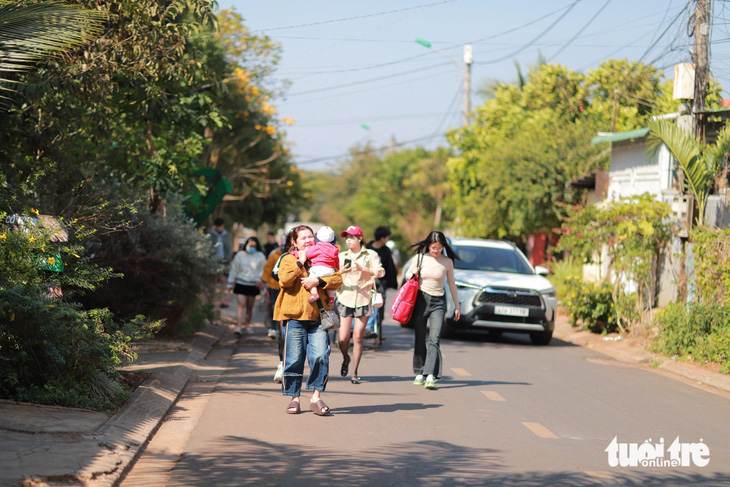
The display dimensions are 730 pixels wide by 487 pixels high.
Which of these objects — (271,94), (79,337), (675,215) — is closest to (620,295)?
(675,215)

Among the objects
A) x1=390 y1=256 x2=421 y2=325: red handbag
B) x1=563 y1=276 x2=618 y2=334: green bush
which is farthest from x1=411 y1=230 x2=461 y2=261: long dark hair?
x1=563 y1=276 x2=618 y2=334: green bush

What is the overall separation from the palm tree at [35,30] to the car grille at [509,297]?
359 inches

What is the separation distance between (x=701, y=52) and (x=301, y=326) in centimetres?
1096

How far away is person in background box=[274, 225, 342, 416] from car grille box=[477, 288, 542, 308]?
26.7 ft

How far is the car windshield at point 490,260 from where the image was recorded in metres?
17.7

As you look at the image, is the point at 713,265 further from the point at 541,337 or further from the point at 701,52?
the point at 701,52

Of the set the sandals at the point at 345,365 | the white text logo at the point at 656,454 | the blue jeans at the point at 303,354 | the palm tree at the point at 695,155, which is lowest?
the white text logo at the point at 656,454

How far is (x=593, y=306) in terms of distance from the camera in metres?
18.2

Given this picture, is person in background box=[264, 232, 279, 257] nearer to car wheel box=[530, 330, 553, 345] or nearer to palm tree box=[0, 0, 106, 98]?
car wheel box=[530, 330, 553, 345]

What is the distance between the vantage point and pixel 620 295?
17.2 meters

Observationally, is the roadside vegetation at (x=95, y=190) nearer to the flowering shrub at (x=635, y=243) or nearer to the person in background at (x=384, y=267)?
the person in background at (x=384, y=267)

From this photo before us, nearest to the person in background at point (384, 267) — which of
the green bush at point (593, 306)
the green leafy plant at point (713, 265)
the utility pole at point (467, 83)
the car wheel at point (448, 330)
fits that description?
the car wheel at point (448, 330)

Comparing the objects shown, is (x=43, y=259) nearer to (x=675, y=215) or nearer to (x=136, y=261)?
(x=136, y=261)

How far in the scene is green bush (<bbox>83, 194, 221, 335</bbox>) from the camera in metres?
12.7
